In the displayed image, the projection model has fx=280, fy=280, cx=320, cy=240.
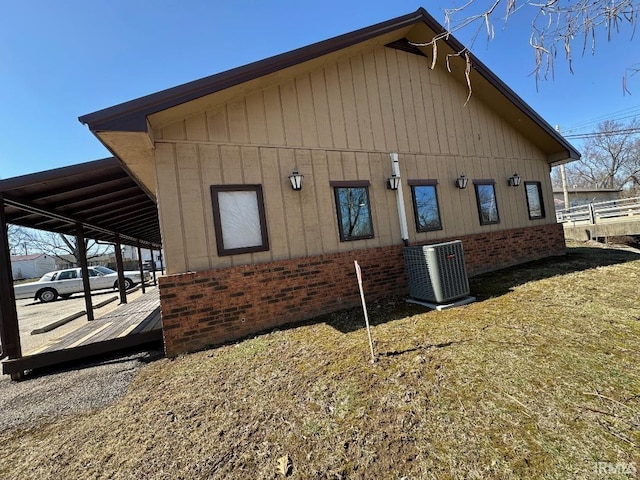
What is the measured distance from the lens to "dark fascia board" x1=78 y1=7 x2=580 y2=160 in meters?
3.93

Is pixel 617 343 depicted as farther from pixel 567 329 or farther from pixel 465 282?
pixel 465 282

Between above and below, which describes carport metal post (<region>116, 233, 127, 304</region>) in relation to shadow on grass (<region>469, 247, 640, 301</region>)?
above

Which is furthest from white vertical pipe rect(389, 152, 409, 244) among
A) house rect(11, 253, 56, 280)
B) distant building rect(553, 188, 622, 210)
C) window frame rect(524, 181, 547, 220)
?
house rect(11, 253, 56, 280)

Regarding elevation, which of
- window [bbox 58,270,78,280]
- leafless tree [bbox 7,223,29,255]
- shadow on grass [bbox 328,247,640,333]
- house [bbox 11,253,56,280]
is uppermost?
leafless tree [bbox 7,223,29,255]

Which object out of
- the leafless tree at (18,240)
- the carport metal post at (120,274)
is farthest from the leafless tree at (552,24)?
the leafless tree at (18,240)

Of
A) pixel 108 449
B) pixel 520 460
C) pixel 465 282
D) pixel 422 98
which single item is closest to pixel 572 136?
pixel 422 98

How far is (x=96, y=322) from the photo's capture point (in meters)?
7.39

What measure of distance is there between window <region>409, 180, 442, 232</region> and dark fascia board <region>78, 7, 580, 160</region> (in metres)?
3.00

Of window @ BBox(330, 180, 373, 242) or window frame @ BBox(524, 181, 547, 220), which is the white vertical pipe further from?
window frame @ BBox(524, 181, 547, 220)

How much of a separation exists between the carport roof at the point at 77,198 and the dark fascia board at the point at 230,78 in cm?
137

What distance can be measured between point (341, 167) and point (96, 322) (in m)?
7.49

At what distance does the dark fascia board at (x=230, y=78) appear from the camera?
12.9 feet

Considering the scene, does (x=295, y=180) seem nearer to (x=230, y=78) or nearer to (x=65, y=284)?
(x=230, y=78)

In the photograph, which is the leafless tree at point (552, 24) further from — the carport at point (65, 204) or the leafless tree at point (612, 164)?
the leafless tree at point (612, 164)
